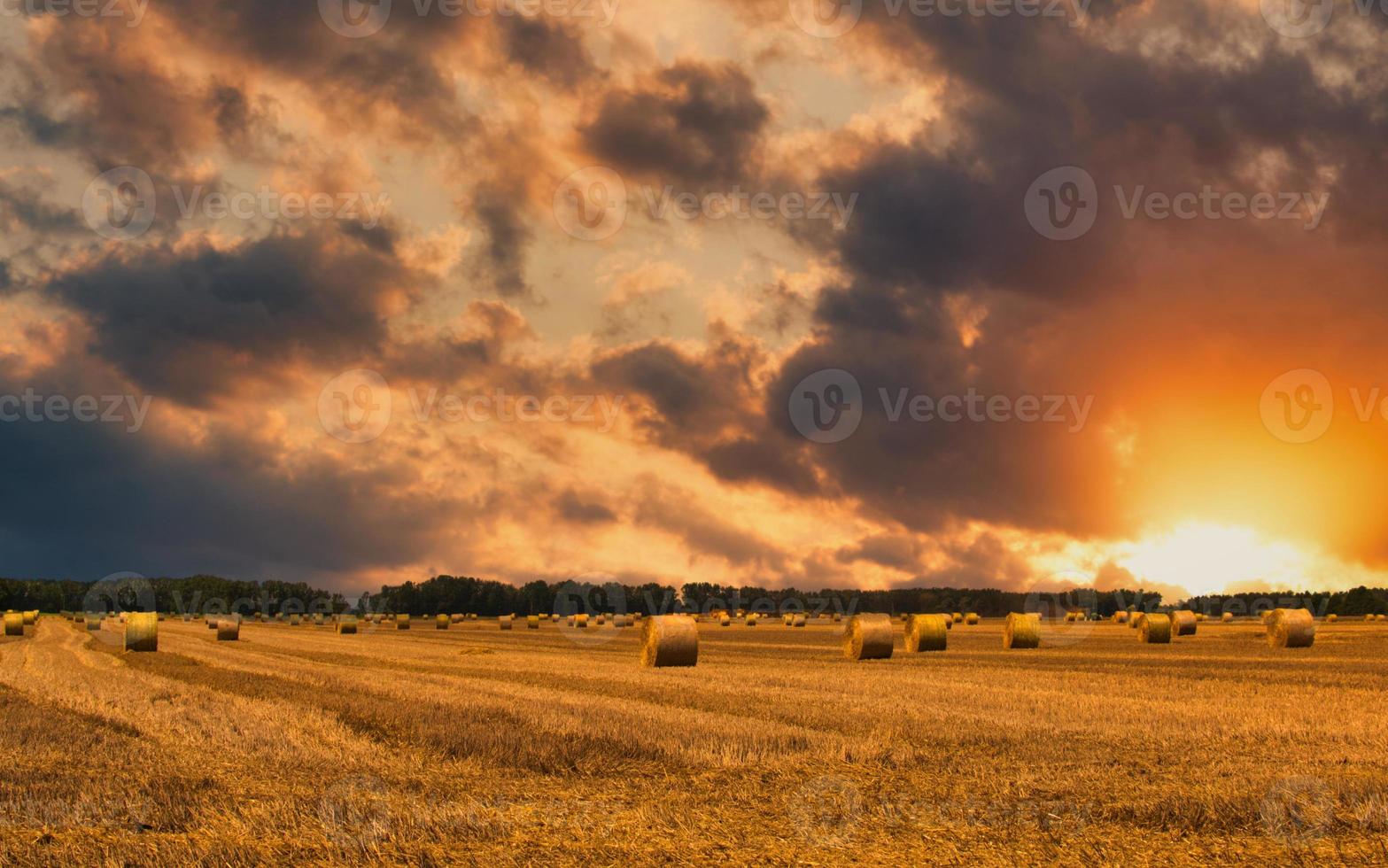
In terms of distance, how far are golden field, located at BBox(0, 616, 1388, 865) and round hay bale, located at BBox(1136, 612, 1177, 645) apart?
69.7 feet

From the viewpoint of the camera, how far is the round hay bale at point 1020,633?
120 ft

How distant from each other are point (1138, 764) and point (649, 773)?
193 inches

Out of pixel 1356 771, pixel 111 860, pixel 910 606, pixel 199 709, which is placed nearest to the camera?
pixel 111 860

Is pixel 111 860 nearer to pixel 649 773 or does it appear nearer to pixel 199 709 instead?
pixel 649 773

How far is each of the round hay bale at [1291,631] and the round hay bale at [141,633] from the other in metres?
37.4

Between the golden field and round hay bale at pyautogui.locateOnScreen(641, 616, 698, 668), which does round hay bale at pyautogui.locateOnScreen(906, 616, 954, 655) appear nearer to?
round hay bale at pyautogui.locateOnScreen(641, 616, 698, 668)

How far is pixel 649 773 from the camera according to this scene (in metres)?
10.5

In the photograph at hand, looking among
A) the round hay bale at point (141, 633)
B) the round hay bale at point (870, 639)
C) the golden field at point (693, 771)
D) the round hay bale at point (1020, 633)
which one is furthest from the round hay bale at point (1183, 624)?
the round hay bale at point (141, 633)

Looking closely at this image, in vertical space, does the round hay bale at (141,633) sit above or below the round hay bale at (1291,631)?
below

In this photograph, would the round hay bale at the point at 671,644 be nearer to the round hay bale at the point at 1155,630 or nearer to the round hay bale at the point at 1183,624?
the round hay bale at the point at 1155,630

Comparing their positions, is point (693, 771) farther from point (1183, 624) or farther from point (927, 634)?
point (1183, 624)

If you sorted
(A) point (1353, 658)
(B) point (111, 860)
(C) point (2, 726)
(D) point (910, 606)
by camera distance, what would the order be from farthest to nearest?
(D) point (910, 606)
(A) point (1353, 658)
(C) point (2, 726)
(B) point (111, 860)

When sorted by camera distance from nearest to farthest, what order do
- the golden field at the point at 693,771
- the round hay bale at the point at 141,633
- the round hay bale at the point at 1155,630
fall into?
the golden field at the point at 693,771 → the round hay bale at the point at 141,633 → the round hay bale at the point at 1155,630

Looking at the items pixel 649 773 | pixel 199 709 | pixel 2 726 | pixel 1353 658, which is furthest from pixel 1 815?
pixel 1353 658
